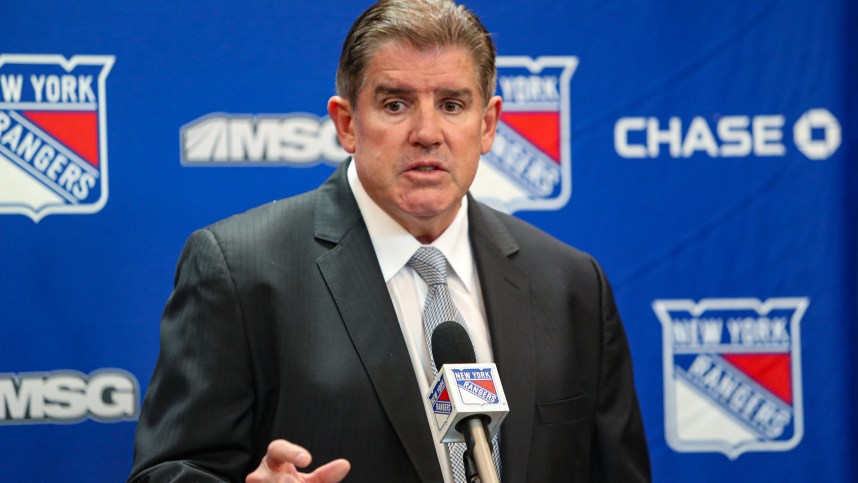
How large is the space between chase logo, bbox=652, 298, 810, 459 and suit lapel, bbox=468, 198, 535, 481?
0.91 metres

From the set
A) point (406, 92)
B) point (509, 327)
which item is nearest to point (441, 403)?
point (509, 327)

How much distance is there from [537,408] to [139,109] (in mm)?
1360

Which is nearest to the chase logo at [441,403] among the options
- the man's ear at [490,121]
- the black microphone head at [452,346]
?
the black microphone head at [452,346]

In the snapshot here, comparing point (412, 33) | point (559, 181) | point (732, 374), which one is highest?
point (412, 33)

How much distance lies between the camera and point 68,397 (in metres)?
2.68

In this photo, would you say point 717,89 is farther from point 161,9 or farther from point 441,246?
point 161,9

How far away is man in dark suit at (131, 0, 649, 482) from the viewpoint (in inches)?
74.5

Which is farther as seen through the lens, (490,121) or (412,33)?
(490,121)

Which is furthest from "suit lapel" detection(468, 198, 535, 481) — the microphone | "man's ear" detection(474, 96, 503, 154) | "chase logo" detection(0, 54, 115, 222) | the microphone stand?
"chase logo" detection(0, 54, 115, 222)

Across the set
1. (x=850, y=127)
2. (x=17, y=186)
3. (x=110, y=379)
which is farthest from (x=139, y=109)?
(x=850, y=127)

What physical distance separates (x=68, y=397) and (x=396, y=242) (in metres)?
1.14

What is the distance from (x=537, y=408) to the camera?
203 cm

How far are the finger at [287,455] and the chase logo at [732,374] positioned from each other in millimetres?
1678

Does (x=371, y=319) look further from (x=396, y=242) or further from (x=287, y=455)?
(x=287, y=455)
